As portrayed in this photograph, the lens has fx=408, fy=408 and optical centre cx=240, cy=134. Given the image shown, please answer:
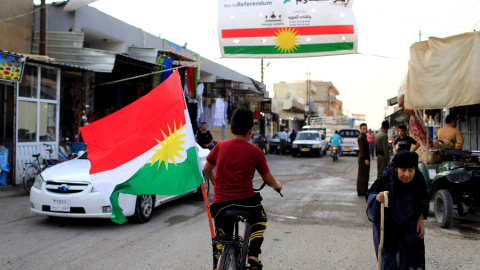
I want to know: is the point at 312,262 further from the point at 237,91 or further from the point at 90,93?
the point at 237,91

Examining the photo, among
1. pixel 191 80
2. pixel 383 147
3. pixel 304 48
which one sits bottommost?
pixel 383 147

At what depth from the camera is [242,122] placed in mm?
3629

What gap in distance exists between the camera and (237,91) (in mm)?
22969

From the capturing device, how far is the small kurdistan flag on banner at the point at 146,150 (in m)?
3.91

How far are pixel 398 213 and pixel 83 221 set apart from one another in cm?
562

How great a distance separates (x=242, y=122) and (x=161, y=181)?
39.6 inches

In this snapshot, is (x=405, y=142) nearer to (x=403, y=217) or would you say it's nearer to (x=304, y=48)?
(x=304, y=48)

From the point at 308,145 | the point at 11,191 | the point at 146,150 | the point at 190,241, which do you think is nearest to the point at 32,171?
the point at 11,191

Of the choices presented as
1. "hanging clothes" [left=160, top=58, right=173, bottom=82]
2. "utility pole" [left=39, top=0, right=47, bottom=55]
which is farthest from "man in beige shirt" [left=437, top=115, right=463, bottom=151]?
"utility pole" [left=39, top=0, right=47, bottom=55]

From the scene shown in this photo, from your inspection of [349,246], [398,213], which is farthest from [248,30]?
[398,213]

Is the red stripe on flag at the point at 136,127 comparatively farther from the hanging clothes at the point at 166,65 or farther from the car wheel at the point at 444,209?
the hanging clothes at the point at 166,65

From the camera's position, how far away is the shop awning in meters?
7.25

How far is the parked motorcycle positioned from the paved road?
0.30 metres

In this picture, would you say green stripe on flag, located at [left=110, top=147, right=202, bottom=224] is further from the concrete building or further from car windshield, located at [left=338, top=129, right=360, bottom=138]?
the concrete building
